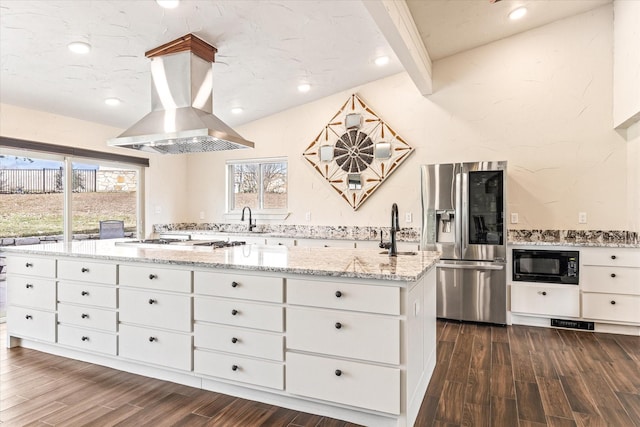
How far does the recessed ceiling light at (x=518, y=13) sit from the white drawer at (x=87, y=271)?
14.1 feet

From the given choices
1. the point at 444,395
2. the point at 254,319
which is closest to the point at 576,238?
the point at 444,395

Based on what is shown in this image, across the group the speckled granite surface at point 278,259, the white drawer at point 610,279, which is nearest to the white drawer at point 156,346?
the speckled granite surface at point 278,259

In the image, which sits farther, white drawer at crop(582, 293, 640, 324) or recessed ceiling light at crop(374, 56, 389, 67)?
recessed ceiling light at crop(374, 56, 389, 67)

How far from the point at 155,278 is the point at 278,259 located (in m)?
0.87

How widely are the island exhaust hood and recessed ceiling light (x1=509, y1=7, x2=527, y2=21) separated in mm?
2968

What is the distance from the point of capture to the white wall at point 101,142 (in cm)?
421

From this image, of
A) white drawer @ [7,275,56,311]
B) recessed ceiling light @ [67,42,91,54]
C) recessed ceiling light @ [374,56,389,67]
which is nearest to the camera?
white drawer @ [7,275,56,311]

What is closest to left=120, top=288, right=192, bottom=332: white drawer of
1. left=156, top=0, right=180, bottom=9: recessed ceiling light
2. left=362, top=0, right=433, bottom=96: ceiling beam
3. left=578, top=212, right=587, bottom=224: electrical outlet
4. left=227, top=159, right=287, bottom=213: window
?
left=156, top=0, right=180, bottom=9: recessed ceiling light

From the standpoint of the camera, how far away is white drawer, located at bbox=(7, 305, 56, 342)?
3078 millimetres

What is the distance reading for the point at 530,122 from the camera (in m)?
4.41

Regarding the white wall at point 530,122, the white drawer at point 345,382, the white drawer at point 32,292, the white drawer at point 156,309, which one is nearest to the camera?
the white drawer at point 345,382

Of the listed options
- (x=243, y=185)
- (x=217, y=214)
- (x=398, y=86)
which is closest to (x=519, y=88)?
(x=398, y=86)

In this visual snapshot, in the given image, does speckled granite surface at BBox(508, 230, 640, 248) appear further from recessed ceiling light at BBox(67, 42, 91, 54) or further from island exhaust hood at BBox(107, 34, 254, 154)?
recessed ceiling light at BBox(67, 42, 91, 54)

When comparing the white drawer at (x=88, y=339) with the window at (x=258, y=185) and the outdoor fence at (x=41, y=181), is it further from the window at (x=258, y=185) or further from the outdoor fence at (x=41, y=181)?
the window at (x=258, y=185)
